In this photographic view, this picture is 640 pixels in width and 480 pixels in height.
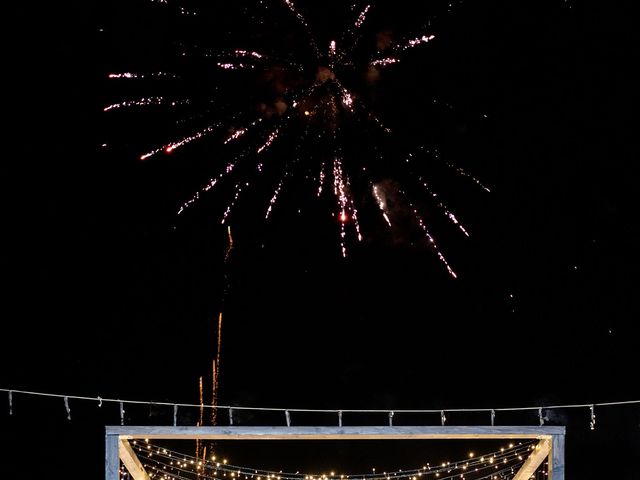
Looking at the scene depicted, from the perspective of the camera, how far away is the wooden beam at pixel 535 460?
7.40m

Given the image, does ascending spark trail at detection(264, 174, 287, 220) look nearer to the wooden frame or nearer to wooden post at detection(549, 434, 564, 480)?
the wooden frame

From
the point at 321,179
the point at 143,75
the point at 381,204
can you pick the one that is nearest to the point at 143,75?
the point at 143,75

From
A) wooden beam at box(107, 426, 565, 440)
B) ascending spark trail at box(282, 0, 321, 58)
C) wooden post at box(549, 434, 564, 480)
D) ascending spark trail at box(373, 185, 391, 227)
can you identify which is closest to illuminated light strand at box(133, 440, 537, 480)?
wooden post at box(549, 434, 564, 480)

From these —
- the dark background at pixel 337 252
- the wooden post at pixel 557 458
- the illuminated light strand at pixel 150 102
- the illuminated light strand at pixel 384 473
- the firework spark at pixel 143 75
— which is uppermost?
the firework spark at pixel 143 75

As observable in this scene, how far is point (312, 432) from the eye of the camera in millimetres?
7059

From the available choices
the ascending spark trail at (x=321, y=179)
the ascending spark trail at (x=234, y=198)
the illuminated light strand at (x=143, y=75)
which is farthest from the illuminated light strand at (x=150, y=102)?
the ascending spark trail at (x=321, y=179)

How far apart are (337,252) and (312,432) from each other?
2.03 metres

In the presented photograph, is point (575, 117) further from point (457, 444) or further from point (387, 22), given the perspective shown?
point (457, 444)

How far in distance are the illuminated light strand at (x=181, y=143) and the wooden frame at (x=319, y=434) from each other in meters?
2.49

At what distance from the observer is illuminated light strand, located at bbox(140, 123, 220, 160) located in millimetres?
7770

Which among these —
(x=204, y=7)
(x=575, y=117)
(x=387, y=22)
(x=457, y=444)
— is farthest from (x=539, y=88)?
(x=457, y=444)

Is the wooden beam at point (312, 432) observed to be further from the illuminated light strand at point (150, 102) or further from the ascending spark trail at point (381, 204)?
the illuminated light strand at point (150, 102)

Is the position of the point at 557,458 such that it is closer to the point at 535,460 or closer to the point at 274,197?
the point at 535,460

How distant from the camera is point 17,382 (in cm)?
829
